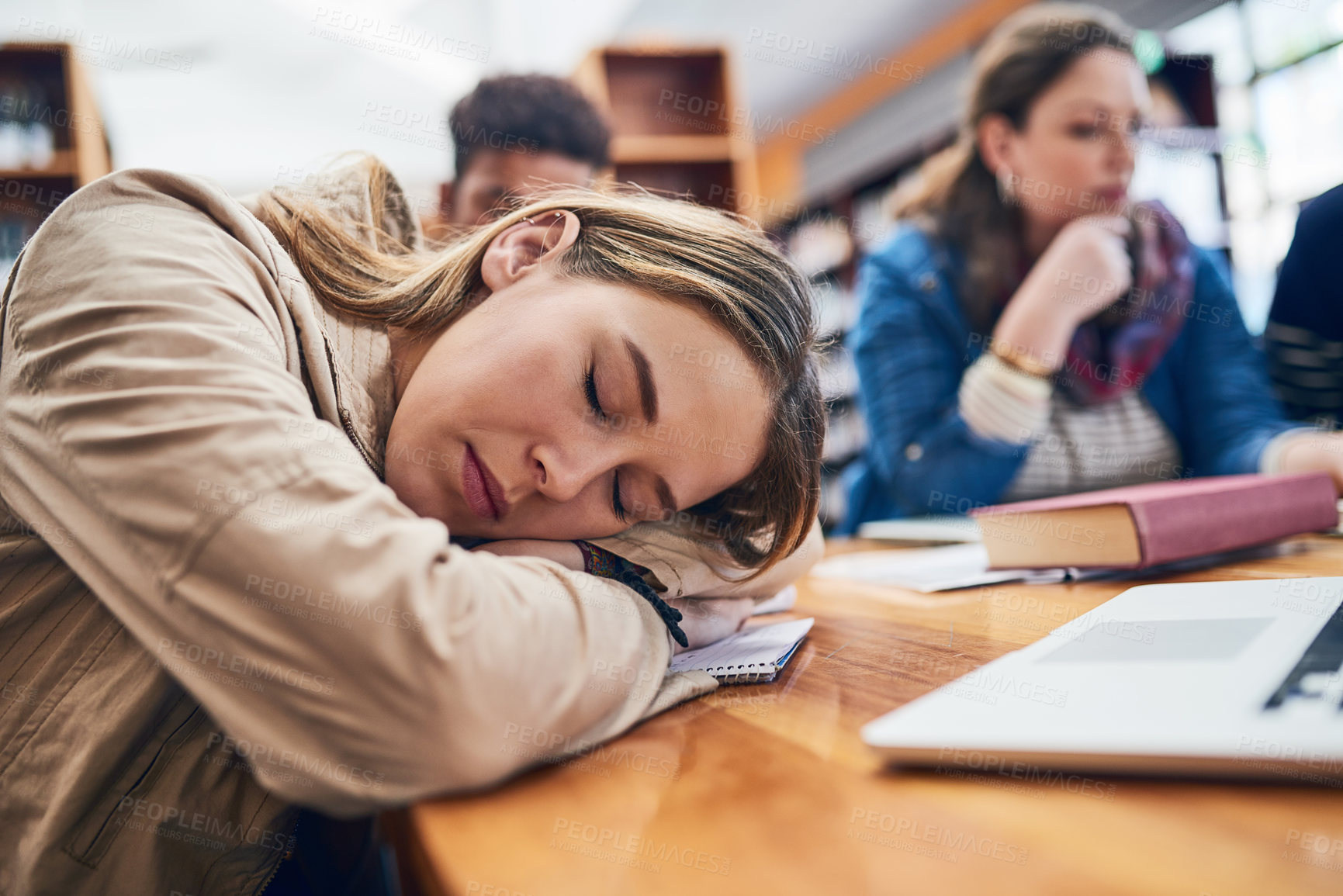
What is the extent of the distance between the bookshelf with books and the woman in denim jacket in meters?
2.74

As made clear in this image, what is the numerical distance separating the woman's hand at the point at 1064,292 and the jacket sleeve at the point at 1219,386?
234 mm

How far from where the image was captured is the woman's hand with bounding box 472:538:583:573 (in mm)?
625

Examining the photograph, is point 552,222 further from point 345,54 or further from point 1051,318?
point 345,54

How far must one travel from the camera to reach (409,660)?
0.37 m

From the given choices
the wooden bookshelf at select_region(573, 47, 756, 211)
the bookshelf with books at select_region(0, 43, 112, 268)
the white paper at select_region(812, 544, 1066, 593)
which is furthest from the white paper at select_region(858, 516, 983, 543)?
the bookshelf with books at select_region(0, 43, 112, 268)

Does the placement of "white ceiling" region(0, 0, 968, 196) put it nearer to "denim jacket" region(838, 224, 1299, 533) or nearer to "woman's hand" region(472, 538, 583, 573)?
"denim jacket" region(838, 224, 1299, 533)

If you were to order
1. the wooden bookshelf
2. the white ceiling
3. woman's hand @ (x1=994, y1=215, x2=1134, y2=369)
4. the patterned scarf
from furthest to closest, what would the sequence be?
1. the white ceiling
2. the wooden bookshelf
3. the patterned scarf
4. woman's hand @ (x1=994, y1=215, x2=1134, y2=369)

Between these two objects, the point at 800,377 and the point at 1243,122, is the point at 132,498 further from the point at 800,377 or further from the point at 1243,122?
the point at 1243,122

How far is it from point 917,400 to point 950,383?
0.10 meters

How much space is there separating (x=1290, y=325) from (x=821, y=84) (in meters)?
4.86

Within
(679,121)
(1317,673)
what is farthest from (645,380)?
(679,121)

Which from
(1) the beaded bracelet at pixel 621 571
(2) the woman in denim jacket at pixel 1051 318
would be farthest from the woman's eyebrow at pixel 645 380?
(2) the woman in denim jacket at pixel 1051 318

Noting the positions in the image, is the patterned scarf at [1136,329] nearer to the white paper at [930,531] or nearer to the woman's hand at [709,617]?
the white paper at [930,531]

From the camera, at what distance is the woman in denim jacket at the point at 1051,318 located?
51.2 inches
